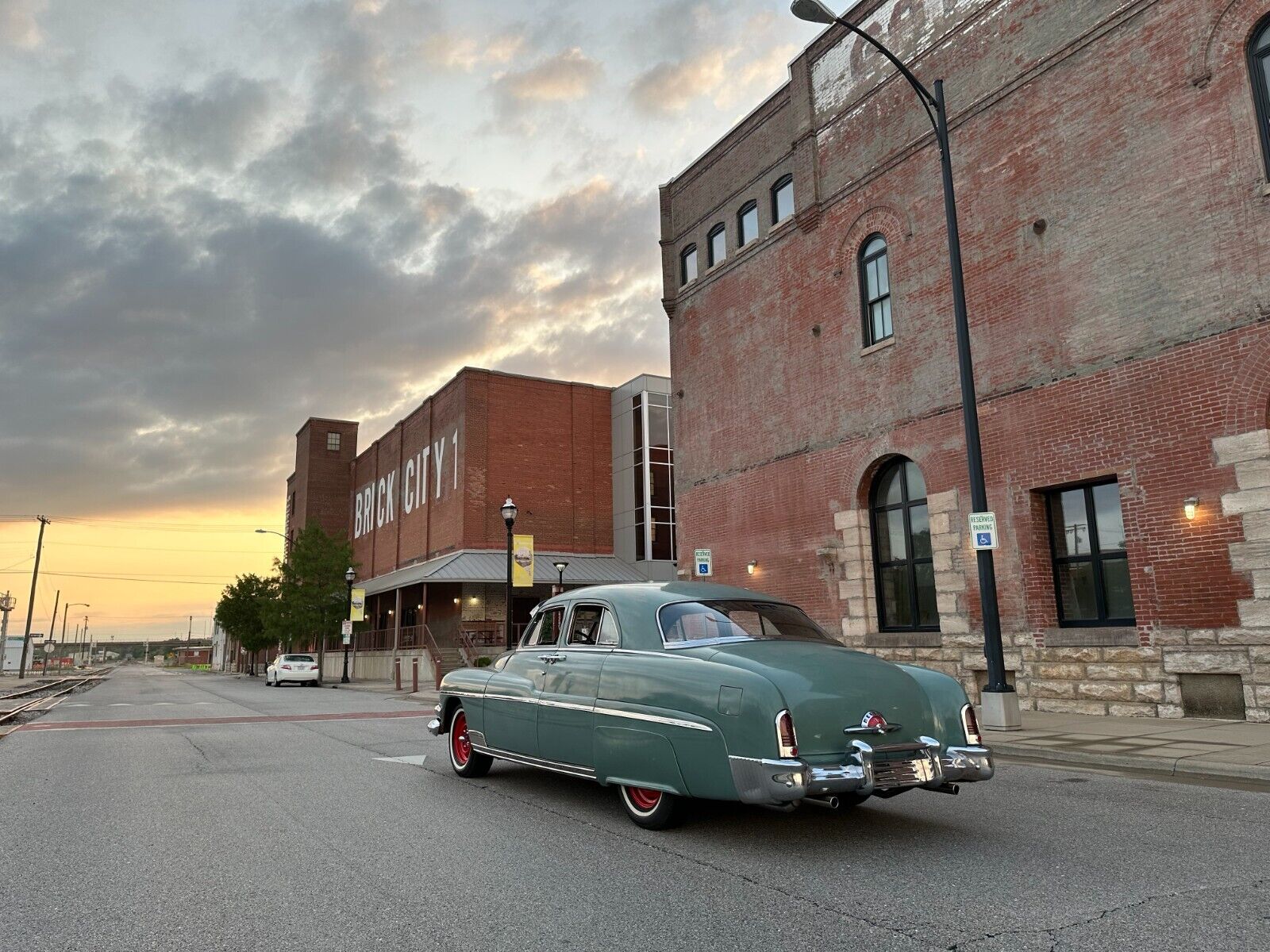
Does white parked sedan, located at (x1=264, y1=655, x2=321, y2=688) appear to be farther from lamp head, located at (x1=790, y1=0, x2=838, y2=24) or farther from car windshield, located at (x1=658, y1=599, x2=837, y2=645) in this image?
car windshield, located at (x1=658, y1=599, x2=837, y2=645)

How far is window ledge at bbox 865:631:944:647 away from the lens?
16.2 meters

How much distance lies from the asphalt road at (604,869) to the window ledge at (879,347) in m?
10.7

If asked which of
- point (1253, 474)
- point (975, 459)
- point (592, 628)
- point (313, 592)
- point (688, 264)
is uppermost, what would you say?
point (688, 264)

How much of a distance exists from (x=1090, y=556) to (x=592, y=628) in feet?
33.6

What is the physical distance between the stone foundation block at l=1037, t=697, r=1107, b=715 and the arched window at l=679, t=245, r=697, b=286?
47.3ft

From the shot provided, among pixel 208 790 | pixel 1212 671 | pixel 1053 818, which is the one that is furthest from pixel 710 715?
pixel 1212 671

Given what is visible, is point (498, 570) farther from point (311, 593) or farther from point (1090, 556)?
point (1090, 556)

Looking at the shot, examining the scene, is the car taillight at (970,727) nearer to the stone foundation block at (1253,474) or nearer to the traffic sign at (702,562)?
the stone foundation block at (1253,474)

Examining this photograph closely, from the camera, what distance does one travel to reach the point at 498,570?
38.2 meters

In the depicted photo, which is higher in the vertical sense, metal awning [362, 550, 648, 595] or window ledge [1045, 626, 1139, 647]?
metal awning [362, 550, 648, 595]

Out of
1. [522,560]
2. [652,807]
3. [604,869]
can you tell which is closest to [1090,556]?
[652,807]

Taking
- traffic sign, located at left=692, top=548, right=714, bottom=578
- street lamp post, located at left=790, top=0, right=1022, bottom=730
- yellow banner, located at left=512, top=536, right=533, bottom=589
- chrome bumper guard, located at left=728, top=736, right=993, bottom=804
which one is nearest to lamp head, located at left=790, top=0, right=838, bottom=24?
street lamp post, located at left=790, top=0, right=1022, bottom=730

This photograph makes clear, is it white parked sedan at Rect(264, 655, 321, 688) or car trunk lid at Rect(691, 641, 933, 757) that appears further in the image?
white parked sedan at Rect(264, 655, 321, 688)

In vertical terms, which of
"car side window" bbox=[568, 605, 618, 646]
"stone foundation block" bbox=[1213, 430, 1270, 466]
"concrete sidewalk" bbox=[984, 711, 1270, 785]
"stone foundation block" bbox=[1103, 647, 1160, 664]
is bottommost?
"concrete sidewalk" bbox=[984, 711, 1270, 785]
